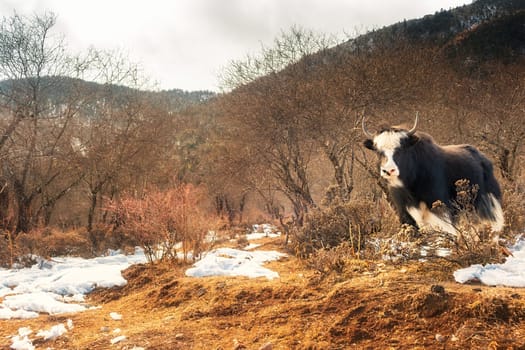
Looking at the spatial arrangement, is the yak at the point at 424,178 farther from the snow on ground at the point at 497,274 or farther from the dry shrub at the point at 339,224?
the snow on ground at the point at 497,274

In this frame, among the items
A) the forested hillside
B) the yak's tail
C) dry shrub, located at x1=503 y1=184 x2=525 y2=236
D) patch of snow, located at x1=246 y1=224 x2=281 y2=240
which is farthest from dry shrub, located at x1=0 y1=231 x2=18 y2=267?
→ dry shrub, located at x1=503 y1=184 x2=525 y2=236

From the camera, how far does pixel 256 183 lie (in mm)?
16078

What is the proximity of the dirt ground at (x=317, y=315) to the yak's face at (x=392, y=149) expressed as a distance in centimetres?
166

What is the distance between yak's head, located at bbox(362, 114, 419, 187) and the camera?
6531 mm

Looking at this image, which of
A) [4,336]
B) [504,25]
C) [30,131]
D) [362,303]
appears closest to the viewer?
[362,303]

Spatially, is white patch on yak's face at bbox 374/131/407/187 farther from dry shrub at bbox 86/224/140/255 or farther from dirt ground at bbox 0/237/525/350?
dry shrub at bbox 86/224/140/255

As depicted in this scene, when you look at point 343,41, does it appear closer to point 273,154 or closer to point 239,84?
point 239,84

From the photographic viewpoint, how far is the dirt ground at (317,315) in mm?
3309

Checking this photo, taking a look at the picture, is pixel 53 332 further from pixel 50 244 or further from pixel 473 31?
pixel 473 31

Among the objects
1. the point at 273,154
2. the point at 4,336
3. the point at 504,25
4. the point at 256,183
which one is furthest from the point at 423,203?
the point at 504,25

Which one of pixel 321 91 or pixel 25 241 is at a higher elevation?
pixel 321 91

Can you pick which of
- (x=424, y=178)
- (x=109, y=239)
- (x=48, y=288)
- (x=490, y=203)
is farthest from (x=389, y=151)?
(x=109, y=239)

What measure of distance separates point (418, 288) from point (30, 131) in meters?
14.4

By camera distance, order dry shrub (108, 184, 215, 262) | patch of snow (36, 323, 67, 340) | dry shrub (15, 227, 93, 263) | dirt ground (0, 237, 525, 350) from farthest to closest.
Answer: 1. dry shrub (15, 227, 93, 263)
2. dry shrub (108, 184, 215, 262)
3. patch of snow (36, 323, 67, 340)
4. dirt ground (0, 237, 525, 350)
